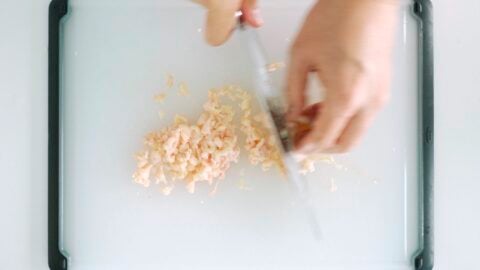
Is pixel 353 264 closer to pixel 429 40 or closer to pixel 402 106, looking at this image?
pixel 402 106

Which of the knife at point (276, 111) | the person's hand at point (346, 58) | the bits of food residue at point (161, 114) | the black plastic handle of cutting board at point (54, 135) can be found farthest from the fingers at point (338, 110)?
the black plastic handle of cutting board at point (54, 135)

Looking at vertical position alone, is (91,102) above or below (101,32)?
below

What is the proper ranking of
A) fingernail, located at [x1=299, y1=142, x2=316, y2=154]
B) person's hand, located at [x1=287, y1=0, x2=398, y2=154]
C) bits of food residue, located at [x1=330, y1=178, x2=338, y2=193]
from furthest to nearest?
bits of food residue, located at [x1=330, y1=178, x2=338, y2=193] → fingernail, located at [x1=299, y1=142, x2=316, y2=154] → person's hand, located at [x1=287, y1=0, x2=398, y2=154]

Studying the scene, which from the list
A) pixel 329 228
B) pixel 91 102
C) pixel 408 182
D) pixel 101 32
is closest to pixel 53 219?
pixel 91 102

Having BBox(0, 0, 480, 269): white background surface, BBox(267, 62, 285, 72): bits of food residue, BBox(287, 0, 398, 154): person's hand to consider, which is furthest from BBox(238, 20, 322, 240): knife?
BBox(0, 0, 480, 269): white background surface

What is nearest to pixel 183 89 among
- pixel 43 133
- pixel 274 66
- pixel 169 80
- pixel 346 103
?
pixel 169 80

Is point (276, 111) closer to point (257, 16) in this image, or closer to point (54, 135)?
point (257, 16)

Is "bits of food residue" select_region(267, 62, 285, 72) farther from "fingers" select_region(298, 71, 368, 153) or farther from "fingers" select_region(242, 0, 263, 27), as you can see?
"fingers" select_region(298, 71, 368, 153)
